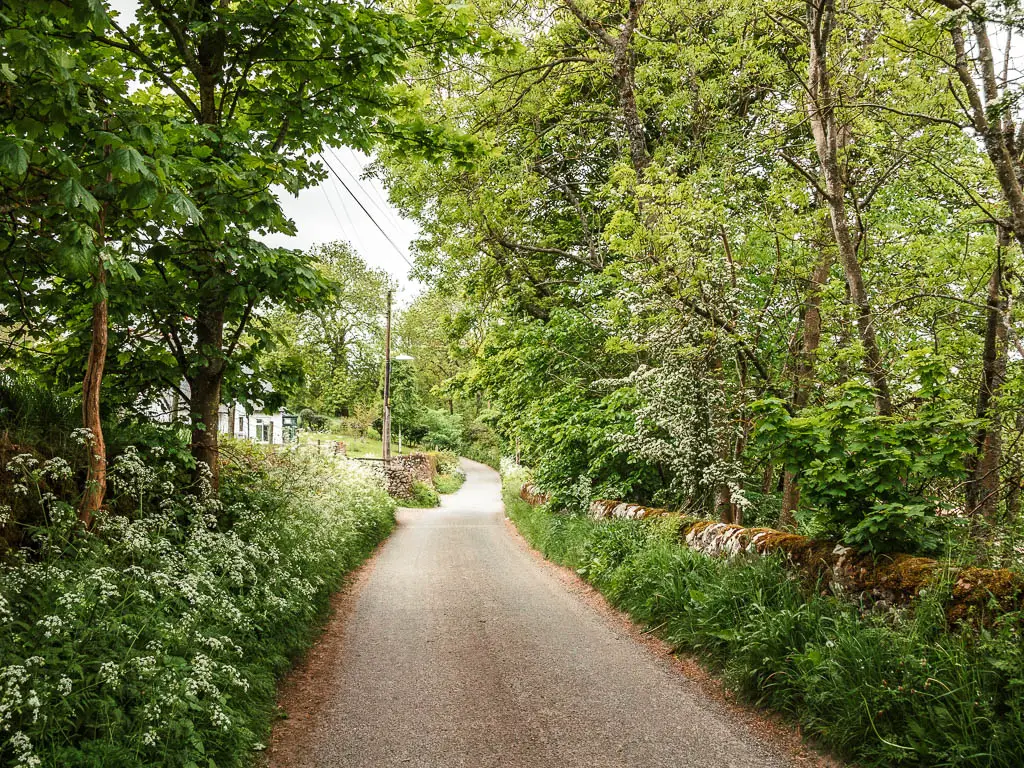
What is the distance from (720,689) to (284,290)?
557 centimetres

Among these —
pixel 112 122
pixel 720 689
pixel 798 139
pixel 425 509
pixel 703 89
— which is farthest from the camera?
pixel 425 509

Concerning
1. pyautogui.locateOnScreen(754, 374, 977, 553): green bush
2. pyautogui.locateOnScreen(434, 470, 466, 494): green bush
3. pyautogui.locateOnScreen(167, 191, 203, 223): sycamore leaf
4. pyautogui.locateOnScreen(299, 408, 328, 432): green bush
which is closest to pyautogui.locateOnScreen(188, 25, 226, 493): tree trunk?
pyautogui.locateOnScreen(167, 191, 203, 223): sycamore leaf

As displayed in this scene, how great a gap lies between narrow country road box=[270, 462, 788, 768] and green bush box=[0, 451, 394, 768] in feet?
2.07

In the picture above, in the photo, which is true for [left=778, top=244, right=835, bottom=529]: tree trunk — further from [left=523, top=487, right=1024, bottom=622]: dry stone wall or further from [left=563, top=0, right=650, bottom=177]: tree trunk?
[left=563, top=0, right=650, bottom=177]: tree trunk

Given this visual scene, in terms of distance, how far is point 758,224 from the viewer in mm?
8242

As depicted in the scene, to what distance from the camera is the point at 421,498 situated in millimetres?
25766

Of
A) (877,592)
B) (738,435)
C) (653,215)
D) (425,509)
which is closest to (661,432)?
(738,435)

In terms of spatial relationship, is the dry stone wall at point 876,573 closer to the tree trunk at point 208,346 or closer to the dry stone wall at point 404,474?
the tree trunk at point 208,346

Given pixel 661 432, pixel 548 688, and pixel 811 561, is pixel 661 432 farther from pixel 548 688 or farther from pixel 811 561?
pixel 548 688

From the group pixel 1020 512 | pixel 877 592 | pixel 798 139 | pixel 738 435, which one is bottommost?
pixel 877 592

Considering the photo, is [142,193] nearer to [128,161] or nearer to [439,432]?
[128,161]

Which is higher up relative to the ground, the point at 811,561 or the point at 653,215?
the point at 653,215

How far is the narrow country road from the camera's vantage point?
4.22m

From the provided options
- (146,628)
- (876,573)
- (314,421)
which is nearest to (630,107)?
(876,573)
